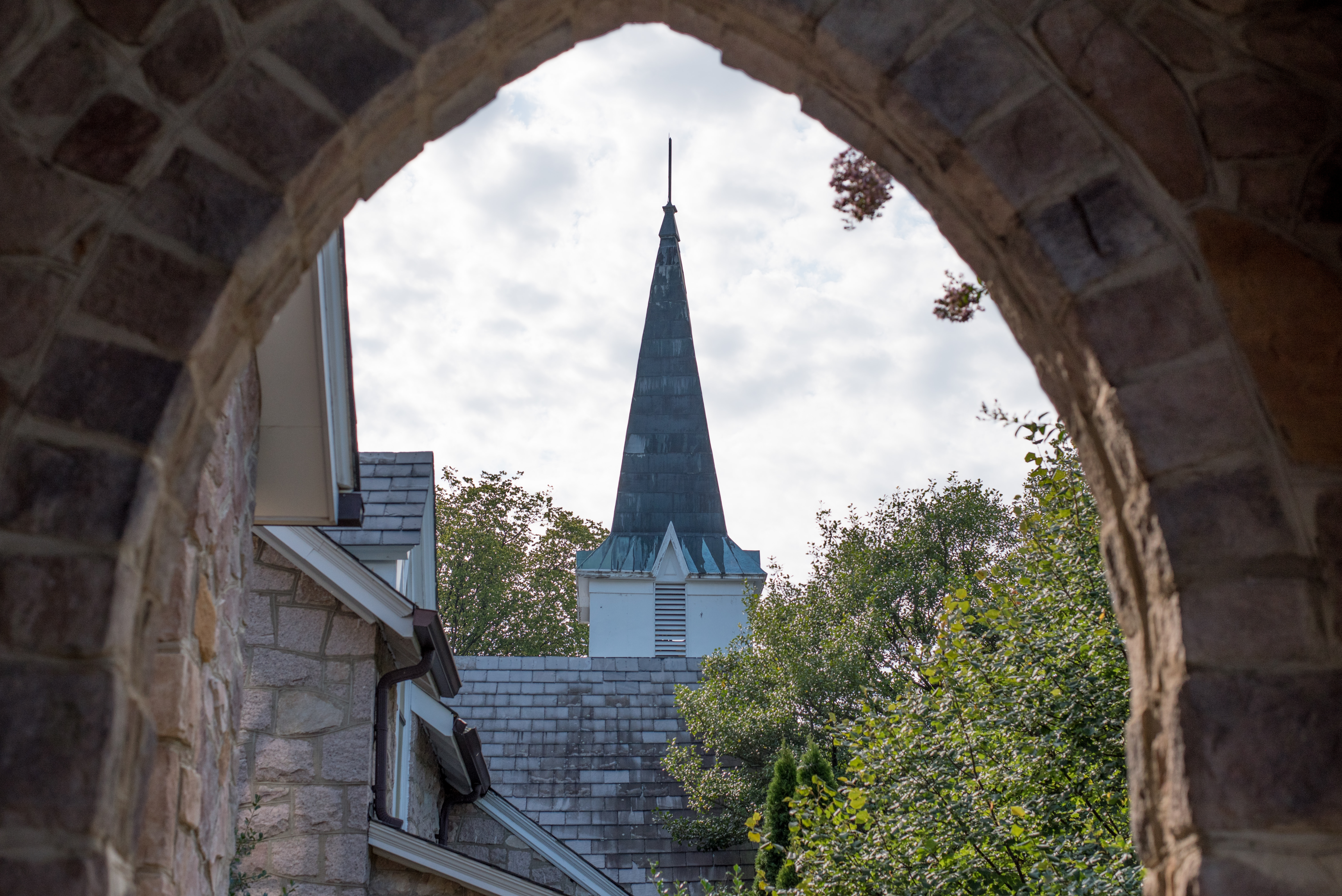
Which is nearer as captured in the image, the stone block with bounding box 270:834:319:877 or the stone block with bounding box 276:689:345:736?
the stone block with bounding box 270:834:319:877

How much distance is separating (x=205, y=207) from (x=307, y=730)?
5023 mm

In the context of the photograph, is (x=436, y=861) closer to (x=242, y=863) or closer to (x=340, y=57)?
(x=242, y=863)

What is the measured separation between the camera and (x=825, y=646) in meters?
15.2

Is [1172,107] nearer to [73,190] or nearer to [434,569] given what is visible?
[73,190]

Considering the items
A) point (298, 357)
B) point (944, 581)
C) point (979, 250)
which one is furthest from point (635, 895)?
point (979, 250)

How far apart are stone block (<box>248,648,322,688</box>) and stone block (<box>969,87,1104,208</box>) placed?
5.41 metres

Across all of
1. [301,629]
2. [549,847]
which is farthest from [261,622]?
[549,847]

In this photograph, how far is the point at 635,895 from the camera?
12.6 metres

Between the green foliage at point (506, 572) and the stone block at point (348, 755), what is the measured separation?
1718cm

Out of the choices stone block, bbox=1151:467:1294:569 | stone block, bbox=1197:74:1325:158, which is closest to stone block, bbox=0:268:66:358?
stone block, bbox=1151:467:1294:569

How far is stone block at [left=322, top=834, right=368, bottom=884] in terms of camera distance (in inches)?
233

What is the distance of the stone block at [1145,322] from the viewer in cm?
170

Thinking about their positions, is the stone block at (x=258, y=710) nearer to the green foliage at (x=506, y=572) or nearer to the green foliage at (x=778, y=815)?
the green foliage at (x=778, y=815)

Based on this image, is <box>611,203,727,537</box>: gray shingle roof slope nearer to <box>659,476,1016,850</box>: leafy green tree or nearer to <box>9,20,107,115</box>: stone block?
<box>659,476,1016,850</box>: leafy green tree
